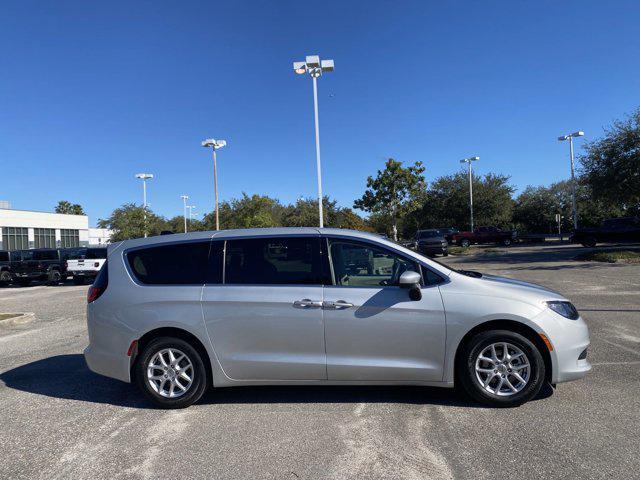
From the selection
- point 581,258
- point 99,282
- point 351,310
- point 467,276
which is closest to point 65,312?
point 99,282

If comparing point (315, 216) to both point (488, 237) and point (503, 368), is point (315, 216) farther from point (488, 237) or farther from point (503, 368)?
point (503, 368)

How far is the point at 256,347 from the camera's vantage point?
4.41 m

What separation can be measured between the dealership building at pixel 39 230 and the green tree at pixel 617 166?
182 ft

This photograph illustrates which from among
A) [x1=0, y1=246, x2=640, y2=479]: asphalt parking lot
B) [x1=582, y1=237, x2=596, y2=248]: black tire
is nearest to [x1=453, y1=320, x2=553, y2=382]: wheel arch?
[x1=0, y1=246, x2=640, y2=479]: asphalt parking lot

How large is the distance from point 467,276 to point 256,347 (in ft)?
7.20

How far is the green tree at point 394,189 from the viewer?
123 feet

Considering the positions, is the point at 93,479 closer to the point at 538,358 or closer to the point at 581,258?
the point at 538,358

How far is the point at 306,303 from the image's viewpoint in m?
4.32

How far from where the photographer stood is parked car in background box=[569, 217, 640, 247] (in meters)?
27.9

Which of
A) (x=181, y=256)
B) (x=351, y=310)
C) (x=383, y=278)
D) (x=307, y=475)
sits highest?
(x=181, y=256)

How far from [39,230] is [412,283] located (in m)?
62.3

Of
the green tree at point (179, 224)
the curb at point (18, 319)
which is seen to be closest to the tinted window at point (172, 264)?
the curb at point (18, 319)

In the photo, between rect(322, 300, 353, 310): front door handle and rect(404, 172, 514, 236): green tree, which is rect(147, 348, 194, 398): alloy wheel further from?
rect(404, 172, 514, 236): green tree

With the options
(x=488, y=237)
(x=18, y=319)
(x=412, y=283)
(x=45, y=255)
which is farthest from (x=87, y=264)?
(x=488, y=237)
